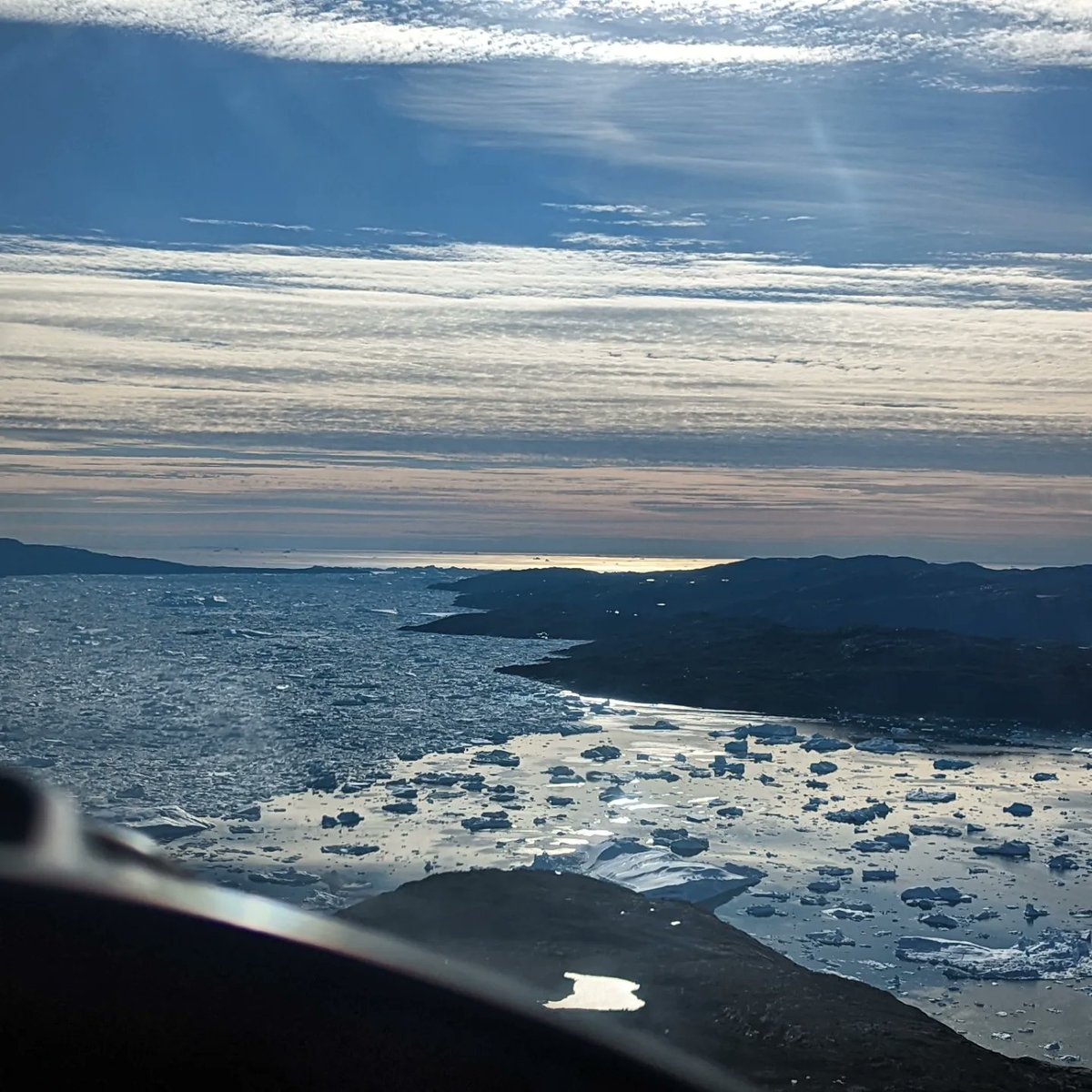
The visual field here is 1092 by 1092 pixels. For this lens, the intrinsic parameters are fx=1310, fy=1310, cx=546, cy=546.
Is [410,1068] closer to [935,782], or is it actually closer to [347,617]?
[935,782]

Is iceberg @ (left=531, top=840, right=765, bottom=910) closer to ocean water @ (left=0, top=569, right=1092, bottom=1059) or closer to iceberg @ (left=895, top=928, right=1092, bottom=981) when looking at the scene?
ocean water @ (left=0, top=569, right=1092, bottom=1059)

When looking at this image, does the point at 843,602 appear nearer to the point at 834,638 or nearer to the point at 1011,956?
the point at 834,638

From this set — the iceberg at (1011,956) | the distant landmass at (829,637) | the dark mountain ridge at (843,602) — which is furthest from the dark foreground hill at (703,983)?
the dark mountain ridge at (843,602)

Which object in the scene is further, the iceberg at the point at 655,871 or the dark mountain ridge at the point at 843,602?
the dark mountain ridge at the point at 843,602

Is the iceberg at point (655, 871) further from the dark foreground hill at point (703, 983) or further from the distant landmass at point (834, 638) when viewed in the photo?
the distant landmass at point (834, 638)

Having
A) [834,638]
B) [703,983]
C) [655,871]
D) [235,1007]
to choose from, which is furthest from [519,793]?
[834,638]

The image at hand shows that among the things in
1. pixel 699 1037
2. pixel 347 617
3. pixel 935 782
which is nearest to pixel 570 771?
pixel 935 782
